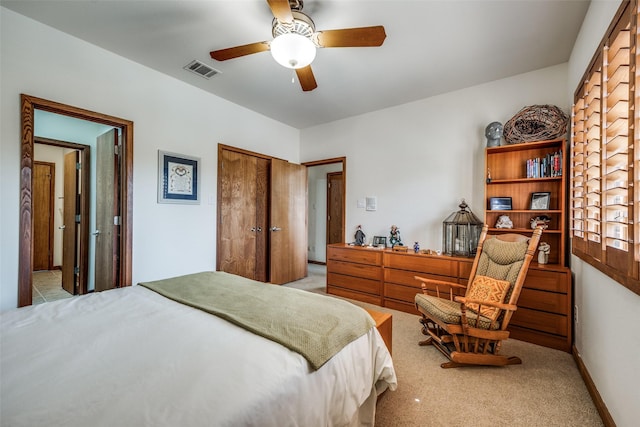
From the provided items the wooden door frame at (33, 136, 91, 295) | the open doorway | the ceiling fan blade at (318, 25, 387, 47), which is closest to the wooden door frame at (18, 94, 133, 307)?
the wooden door frame at (33, 136, 91, 295)

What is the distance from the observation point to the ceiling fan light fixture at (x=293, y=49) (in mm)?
1685

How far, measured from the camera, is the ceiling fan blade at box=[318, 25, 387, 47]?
170cm

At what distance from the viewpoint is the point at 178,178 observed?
3.12m

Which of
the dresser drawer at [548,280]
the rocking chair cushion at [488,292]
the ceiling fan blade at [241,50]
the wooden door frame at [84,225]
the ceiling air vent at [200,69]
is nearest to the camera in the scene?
the ceiling fan blade at [241,50]

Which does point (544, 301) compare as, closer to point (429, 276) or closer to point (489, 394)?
point (429, 276)

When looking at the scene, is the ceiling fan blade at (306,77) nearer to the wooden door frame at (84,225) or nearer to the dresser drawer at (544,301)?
the dresser drawer at (544,301)

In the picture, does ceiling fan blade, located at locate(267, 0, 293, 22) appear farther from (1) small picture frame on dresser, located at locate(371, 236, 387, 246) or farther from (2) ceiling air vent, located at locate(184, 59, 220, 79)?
(1) small picture frame on dresser, located at locate(371, 236, 387, 246)

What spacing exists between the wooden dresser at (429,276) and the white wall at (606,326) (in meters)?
0.14

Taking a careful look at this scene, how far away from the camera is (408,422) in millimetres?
1522

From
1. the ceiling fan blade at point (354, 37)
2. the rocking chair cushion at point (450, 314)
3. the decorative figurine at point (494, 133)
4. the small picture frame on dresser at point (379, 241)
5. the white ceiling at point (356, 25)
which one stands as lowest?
the rocking chair cushion at point (450, 314)

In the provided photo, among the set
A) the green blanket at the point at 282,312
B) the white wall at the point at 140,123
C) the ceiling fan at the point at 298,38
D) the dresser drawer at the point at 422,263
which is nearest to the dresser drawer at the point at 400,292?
the dresser drawer at the point at 422,263

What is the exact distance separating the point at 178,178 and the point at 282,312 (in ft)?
7.86

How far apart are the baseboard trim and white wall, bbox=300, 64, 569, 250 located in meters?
1.52

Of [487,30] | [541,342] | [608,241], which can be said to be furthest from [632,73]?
[541,342]
